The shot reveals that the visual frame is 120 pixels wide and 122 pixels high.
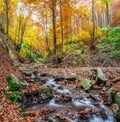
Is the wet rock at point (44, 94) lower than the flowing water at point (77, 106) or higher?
higher

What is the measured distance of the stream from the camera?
7.52 meters

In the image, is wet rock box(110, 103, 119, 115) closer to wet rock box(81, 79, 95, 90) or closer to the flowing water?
the flowing water

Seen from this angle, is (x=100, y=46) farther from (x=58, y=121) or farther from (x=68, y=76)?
(x=58, y=121)

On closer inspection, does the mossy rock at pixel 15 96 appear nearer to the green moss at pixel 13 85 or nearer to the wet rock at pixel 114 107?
the green moss at pixel 13 85

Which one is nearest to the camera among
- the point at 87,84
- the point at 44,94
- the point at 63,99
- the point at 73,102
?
the point at 73,102

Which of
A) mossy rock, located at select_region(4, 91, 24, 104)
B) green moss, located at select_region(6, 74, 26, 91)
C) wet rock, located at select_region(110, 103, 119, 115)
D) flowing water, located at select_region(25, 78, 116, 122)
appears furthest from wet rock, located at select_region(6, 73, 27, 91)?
wet rock, located at select_region(110, 103, 119, 115)

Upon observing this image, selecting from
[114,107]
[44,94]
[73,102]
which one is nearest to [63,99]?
[73,102]

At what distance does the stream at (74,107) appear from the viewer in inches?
296

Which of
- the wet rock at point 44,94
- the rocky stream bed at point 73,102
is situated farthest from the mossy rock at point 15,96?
the wet rock at point 44,94

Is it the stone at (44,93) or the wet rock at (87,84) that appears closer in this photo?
the stone at (44,93)

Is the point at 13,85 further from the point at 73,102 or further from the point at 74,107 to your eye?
the point at 74,107

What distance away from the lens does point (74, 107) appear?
28.5 feet

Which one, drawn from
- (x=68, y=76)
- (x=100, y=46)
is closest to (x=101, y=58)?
(x=100, y=46)

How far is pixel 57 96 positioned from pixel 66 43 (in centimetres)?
1937
